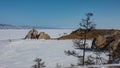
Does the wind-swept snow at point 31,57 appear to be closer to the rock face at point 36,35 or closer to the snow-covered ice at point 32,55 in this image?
the snow-covered ice at point 32,55

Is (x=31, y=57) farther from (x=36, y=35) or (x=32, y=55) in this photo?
(x=36, y=35)

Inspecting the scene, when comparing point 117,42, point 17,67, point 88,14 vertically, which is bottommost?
point 17,67

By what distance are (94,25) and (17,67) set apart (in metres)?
8.60

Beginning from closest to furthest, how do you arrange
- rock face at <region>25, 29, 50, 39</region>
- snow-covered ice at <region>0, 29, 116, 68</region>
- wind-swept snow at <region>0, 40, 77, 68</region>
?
1. wind-swept snow at <region>0, 40, 77, 68</region>
2. snow-covered ice at <region>0, 29, 116, 68</region>
3. rock face at <region>25, 29, 50, 39</region>

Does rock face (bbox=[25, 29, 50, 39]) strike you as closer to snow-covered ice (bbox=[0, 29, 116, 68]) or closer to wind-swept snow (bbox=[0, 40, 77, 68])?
snow-covered ice (bbox=[0, 29, 116, 68])

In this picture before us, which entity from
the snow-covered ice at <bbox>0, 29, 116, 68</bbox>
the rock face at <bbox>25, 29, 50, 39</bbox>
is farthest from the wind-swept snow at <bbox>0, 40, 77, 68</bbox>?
the rock face at <bbox>25, 29, 50, 39</bbox>

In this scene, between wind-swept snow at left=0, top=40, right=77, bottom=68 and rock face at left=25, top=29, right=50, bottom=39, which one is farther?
rock face at left=25, top=29, right=50, bottom=39

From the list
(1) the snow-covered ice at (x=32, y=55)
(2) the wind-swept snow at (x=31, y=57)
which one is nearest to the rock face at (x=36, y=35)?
(1) the snow-covered ice at (x=32, y=55)

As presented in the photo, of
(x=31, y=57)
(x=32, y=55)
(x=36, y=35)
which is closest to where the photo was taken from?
(x=31, y=57)

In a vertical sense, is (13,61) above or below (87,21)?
below

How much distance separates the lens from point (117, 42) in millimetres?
32969

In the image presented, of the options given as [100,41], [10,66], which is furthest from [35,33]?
[10,66]

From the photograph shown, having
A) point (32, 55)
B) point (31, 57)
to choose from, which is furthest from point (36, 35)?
point (31, 57)

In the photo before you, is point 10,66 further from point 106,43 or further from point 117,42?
point 106,43
